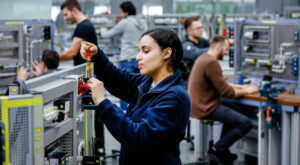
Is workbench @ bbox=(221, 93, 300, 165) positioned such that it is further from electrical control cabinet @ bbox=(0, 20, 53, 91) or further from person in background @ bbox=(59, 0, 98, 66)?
electrical control cabinet @ bbox=(0, 20, 53, 91)

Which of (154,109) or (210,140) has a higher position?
(154,109)

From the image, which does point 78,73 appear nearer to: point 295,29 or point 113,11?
point 295,29

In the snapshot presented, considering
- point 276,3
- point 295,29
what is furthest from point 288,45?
point 276,3

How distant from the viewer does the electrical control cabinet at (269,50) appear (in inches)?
171

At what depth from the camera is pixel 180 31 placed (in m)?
7.59

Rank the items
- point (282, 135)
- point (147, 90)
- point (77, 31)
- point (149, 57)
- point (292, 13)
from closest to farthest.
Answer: point (149, 57) < point (147, 90) < point (282, 135) < point (77, 31) < point (292, 13)

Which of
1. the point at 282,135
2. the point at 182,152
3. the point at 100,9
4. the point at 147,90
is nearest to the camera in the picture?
the point at 147,90

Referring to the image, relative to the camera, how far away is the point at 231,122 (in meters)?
4.50

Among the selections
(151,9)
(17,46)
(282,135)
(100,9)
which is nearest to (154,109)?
(282,135)

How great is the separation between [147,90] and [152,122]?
1.08ft

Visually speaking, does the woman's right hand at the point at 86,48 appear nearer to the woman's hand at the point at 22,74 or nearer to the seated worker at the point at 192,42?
the woman's hand at the point at 22,74

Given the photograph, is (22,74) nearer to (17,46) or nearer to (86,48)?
(17,46)

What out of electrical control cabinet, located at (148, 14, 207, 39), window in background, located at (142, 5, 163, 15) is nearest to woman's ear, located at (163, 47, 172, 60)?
electrical control cabinet, located at (148, 14, 207, 39)

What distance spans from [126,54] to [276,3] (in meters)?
7.46
